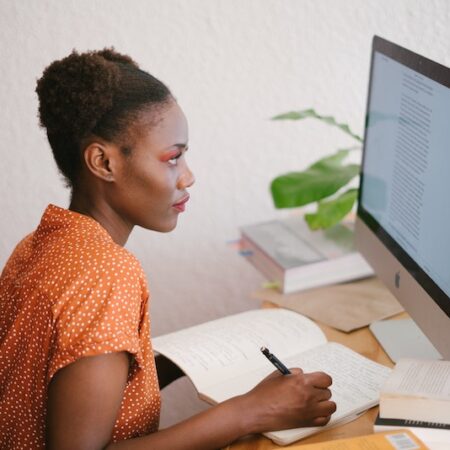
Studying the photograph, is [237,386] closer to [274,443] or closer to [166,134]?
[274,443]

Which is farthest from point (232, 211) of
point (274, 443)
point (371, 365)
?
point (274, 443)

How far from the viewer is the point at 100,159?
1.05 m

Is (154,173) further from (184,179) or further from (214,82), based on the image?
(214,82)

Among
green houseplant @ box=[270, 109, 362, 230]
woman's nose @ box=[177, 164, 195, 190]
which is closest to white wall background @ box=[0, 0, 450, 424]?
green houseplant @ box=[270, 109, 362, 230]

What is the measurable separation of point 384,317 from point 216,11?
0.81 meters

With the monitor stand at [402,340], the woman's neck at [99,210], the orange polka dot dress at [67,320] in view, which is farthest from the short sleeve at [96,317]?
the monitor stand at [402,340]

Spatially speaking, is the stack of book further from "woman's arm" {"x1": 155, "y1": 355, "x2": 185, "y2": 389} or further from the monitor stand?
"woman's arm" {"x1": 155, "y1": 355, "x2": 185, "y2": 389}

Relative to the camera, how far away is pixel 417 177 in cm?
116

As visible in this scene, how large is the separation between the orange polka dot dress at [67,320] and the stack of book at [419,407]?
316 millimetres

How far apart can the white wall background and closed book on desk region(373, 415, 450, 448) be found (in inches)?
40.2

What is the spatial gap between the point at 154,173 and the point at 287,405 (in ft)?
1.18

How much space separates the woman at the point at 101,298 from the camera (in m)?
0.92

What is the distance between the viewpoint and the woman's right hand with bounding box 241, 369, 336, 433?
1017 millimetres

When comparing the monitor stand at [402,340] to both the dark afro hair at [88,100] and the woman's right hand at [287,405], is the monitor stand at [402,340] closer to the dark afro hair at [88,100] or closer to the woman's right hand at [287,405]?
the woman's right hand at [287,405]
